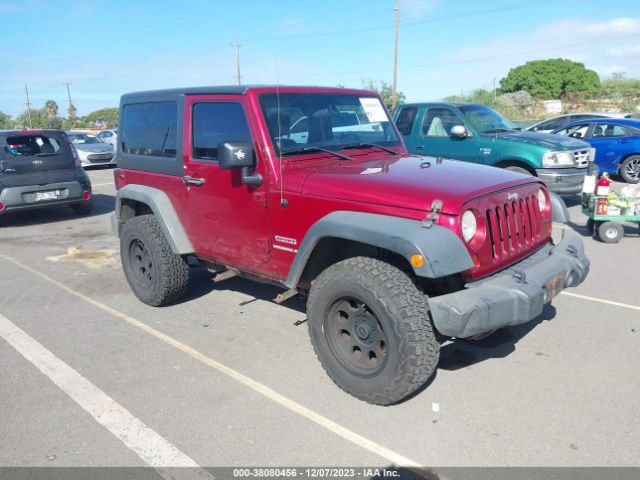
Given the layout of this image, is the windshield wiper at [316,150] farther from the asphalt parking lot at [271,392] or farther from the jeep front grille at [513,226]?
the asphalt parking lot at [271,392]

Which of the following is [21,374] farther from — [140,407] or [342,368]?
[342,368]

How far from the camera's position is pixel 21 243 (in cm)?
830

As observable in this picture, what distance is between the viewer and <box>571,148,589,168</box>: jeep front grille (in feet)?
29.9

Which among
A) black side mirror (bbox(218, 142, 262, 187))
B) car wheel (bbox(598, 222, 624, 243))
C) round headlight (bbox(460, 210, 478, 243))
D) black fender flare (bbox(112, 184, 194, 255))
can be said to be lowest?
car wheel (bbox(598, 222, 624, 243))

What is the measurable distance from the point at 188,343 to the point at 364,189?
203 cm

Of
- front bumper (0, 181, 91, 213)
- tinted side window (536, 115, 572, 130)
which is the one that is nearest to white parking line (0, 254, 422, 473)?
front bumper (0, 181, 91, 213)

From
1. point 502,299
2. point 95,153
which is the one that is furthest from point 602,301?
point 95,153

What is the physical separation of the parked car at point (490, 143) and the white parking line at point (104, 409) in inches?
254

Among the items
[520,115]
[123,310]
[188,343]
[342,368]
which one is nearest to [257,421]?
[342,368]

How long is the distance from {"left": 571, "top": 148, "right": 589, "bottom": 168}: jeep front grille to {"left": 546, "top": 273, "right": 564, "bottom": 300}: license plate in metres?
6.24

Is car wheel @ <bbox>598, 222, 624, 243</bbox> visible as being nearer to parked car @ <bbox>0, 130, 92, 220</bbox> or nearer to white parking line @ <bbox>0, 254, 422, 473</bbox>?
white parking line @ <bbox>0, 254, 422, 473</bbox>

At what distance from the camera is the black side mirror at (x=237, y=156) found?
3693 mm

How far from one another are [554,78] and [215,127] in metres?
75.6

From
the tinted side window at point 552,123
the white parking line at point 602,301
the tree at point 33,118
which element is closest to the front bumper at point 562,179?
the white parking line at point 602,301
